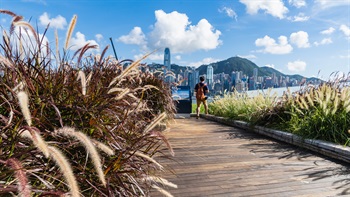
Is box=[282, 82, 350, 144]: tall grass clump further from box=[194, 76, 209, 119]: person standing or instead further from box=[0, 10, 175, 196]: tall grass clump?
box=[194, 76, 209, 119]: person standing

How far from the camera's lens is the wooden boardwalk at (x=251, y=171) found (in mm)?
2503

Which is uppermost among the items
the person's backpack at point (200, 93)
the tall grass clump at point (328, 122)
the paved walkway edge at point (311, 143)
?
the person's backpack at point (200, 93)

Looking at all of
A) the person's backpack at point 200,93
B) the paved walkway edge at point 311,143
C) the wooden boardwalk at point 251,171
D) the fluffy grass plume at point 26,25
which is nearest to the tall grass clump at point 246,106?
the paved walkway edge at point 311,143

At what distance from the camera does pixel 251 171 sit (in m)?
3.08

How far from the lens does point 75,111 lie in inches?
62.3

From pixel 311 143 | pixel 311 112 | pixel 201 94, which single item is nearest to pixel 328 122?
pixel 311 143

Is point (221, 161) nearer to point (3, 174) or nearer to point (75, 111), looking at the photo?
point (75, 111)

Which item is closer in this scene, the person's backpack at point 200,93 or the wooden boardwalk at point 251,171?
the wooden boardwalk at point 251,171

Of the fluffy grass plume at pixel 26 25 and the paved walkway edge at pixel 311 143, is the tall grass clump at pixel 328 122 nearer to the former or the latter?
the paved walkway edge at pixel 311 143

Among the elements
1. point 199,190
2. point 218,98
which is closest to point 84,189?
point 199,190

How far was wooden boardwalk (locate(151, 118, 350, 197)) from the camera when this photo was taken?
250 centimetres

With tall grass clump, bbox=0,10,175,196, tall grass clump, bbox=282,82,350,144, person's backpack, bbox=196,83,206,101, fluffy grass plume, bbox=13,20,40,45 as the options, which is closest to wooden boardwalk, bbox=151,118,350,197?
tall grass clump, bbox=282,82,350,144

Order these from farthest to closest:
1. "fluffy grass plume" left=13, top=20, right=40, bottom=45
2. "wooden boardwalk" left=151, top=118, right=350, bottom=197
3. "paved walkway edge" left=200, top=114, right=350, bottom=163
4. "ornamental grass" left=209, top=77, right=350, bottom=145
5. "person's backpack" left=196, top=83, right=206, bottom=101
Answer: "person's backpack" left=196, top=83, right=206, bottom=101
"ornamental grass" left=209, top=77, right=350, bottom=145
"paved walkway edge" left=200, top=114, right=350, bottom=163
"wooden boardwalk" left=151, top=118, right=350, bottom=197
"fluffy grass plume" left=13, top=20, right=40, bottom=45

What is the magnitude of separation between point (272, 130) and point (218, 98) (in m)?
5.28
